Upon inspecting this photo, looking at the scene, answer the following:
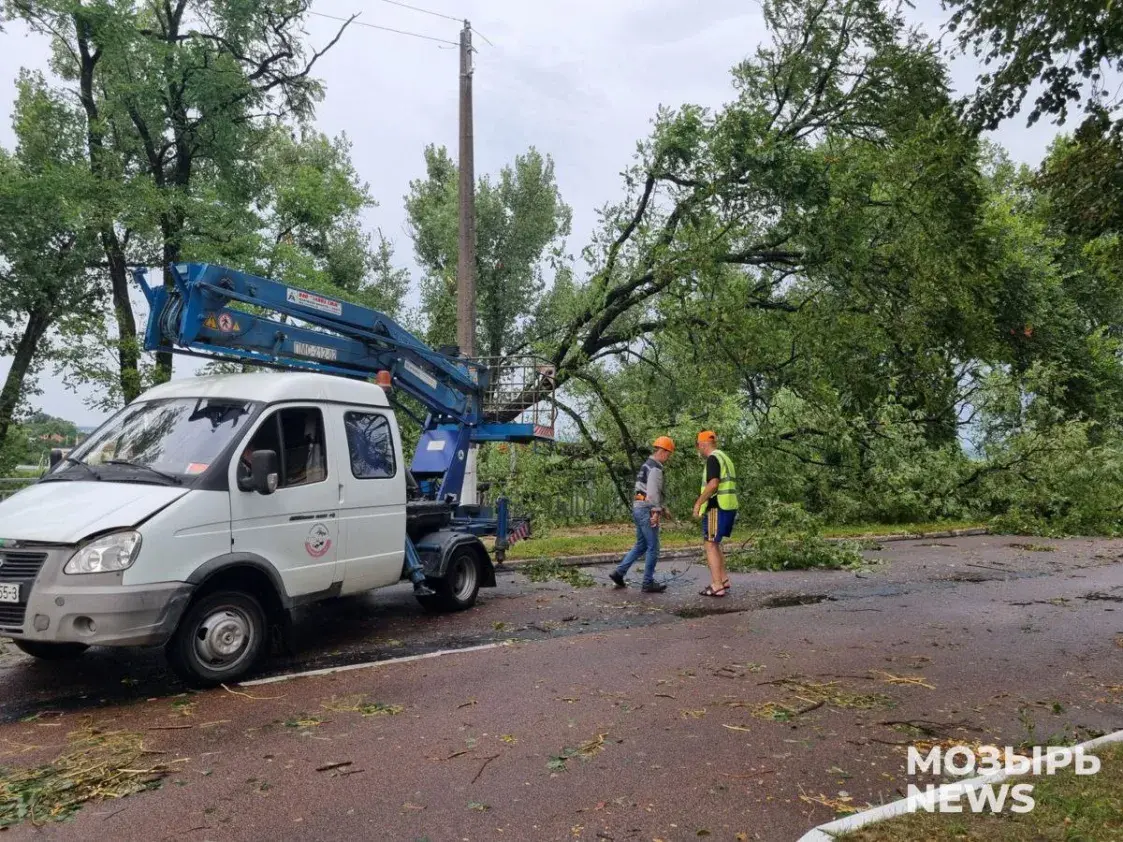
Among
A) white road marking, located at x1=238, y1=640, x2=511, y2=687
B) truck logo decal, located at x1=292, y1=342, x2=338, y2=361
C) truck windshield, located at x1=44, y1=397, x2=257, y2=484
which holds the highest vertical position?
truck logo decal, located at x1=292, y1=342, x2=338, y2=361

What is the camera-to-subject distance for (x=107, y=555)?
17.8 ft

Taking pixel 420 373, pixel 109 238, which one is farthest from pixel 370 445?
pixel 109 238

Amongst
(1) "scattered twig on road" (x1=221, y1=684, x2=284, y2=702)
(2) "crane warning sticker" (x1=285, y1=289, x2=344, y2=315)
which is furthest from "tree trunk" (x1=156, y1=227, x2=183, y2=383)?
(1) "scattered twig on road" (x1=221, y1=684, x2=284, y2=702)

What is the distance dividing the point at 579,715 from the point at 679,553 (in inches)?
367

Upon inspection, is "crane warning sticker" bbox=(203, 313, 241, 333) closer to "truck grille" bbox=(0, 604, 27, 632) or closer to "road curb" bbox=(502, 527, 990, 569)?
"truck grille" bbox=(0, 604, 27, 632)

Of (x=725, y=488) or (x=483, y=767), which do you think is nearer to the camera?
(x=483, y=767)

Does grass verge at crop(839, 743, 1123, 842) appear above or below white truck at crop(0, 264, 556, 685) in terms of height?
below

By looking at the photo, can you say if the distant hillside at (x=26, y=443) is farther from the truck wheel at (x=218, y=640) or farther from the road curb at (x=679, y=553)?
the truck wheel at (x=218, y=640)

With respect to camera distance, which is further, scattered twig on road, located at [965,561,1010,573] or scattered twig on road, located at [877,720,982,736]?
scattered twig on road, located at [965,561,1010,573]

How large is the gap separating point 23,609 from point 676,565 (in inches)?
375

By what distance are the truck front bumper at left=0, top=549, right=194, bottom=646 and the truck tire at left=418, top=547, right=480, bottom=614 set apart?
3642mm

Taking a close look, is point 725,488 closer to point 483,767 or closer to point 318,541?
point 318,541

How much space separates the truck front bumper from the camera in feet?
17.4

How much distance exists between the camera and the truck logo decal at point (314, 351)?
324 inches
